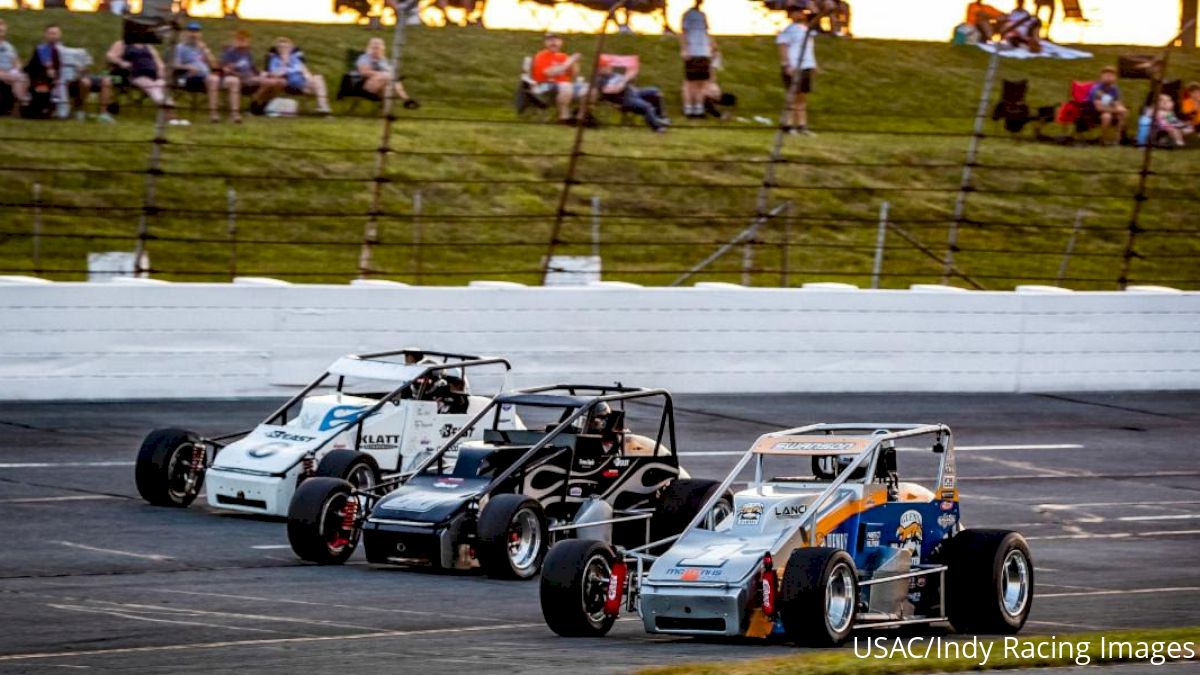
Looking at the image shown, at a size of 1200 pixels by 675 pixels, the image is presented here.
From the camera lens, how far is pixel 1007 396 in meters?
21.7

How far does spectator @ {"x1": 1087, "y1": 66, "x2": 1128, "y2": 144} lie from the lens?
79.4ft

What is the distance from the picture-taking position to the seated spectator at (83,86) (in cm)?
2061

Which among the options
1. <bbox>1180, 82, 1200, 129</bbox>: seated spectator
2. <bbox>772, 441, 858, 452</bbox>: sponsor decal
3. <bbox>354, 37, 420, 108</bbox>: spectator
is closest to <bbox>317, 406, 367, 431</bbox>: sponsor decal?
<bbox>772, 441, 858, 452</bbox>: sponsor decal

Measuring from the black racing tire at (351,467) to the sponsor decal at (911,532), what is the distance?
4.07m

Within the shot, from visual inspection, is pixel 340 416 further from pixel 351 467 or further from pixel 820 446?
pixel 820 446

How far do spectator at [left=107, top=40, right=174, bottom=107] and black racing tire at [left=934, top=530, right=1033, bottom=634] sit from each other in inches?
479

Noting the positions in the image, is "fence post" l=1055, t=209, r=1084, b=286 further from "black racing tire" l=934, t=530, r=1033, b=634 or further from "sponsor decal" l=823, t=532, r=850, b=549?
"sponsor decal" l=823, t=532, r=850, b=549

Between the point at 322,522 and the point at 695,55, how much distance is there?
1219 cm

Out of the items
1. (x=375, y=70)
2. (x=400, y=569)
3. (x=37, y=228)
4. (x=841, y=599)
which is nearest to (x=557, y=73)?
(x=375, y=70)

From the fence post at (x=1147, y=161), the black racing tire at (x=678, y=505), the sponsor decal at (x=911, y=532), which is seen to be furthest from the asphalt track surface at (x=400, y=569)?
the fence post at (x=1147, y=161)

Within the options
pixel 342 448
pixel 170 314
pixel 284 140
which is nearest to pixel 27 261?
pixel 284 140

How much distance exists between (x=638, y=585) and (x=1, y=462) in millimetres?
7206

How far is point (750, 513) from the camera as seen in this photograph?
10.1 meters

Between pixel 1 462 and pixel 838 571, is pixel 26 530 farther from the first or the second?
pixel 838 571
